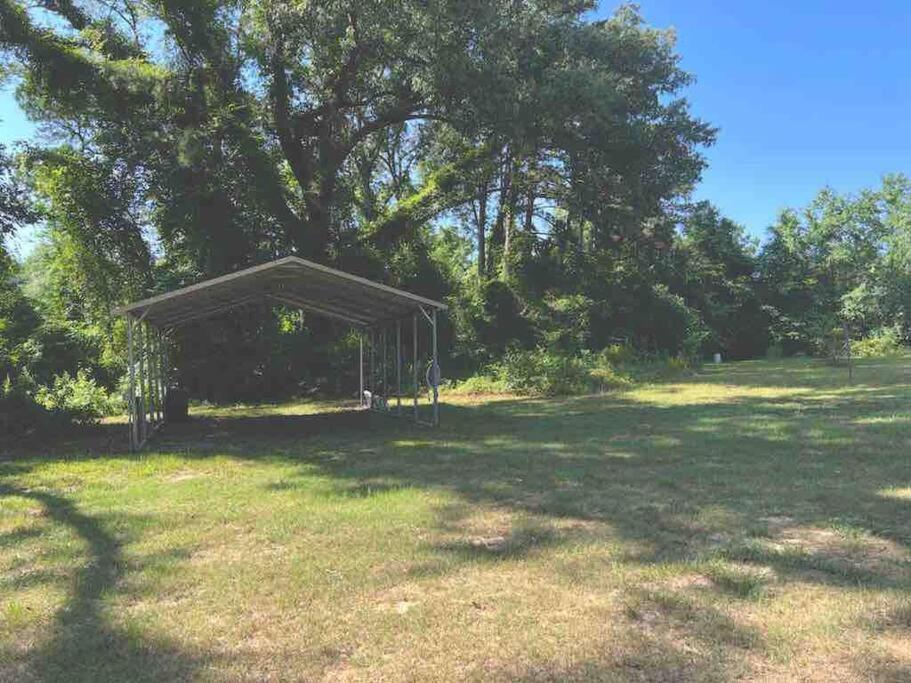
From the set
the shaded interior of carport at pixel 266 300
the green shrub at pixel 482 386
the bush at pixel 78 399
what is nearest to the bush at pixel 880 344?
the green shrub at pixel 482 386

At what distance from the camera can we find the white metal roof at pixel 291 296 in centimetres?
1006

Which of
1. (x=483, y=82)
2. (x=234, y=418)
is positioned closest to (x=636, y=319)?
(x=483, y=82)

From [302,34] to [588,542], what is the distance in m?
14.6

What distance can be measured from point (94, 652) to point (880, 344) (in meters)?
39.5

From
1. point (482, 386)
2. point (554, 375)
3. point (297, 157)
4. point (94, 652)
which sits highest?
point (297, 157)

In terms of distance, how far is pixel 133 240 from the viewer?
18.0 metres

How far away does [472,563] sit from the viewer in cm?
437

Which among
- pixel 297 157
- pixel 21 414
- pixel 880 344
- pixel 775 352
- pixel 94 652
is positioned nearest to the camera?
pixel 94 652

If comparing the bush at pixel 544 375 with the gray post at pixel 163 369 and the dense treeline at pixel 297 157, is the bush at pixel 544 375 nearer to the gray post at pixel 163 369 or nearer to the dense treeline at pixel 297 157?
the dense treeline at pixel 297 157

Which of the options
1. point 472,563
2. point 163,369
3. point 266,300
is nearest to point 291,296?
point 266,300

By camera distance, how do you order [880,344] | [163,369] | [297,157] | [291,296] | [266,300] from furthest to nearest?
[880,344], [297,157], [266,300], [163,369], [291,296]

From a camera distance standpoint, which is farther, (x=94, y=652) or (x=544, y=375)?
(x=544, y=375)

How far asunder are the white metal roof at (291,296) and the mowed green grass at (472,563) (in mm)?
2558

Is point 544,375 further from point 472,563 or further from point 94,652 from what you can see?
point 94,652
